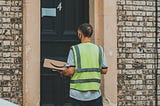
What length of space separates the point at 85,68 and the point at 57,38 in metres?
3.07

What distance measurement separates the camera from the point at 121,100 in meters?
10.4

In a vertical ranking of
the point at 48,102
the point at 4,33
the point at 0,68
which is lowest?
the point at 48,102

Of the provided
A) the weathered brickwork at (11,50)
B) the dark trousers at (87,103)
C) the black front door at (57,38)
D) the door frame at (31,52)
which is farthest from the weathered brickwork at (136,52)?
the dark trousers at (87,103)

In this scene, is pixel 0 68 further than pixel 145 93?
No

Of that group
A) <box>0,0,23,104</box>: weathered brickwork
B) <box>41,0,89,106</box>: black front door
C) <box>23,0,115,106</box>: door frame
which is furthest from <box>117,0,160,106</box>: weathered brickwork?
<box>0,0,23,104</box>: weathered brickwork

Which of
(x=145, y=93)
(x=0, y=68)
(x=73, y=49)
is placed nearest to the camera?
(x=73, y=49)

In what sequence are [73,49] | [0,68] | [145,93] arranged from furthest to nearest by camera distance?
[145,93], [0,68], [73,49]

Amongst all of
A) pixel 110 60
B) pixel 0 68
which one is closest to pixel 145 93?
pixel 110 60

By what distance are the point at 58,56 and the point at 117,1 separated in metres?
1.51

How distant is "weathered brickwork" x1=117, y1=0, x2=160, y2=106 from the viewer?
10430 mm

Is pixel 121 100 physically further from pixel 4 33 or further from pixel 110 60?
pixel 4 33

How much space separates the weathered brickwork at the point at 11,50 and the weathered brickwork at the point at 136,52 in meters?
1.88

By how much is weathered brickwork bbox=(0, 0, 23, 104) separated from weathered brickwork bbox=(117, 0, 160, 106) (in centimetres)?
188

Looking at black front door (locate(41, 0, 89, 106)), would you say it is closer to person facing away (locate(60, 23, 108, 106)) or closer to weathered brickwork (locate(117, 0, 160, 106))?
weathered brickwork (locate(117, 0, 160, 106))
